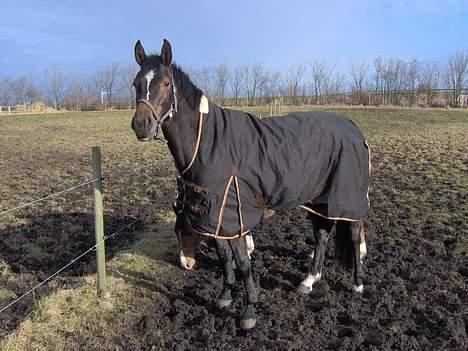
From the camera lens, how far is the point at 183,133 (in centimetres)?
356

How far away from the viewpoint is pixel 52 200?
8.01m

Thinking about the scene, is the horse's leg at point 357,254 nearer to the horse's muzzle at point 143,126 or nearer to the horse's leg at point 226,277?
the horse's leg at point 226,277

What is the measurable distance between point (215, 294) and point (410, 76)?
58726 millimetres

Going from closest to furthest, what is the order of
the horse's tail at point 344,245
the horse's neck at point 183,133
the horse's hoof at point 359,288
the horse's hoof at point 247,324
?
the horse's neck at point 183,133 → the horse's hoof at point 247,324 → the horse's hoof at point 359,288 → the horse's tail at point 344,245

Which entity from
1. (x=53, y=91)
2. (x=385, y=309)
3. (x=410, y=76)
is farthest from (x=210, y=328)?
(x=53, y=91)

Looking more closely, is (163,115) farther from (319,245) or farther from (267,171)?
(319,245)

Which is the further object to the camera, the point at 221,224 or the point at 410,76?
the point at 410,76

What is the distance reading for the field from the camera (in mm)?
3596

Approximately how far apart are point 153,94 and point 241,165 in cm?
91

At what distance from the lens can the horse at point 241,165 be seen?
135 inches

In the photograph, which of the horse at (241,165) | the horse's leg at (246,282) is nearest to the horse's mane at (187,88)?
the horse at (241,165)

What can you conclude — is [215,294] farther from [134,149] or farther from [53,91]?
[53,91]

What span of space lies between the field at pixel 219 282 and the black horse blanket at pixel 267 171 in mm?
863

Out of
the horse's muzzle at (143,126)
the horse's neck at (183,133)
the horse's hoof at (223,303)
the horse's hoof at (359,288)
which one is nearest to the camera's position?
the horse's muzzle at (143,126)
